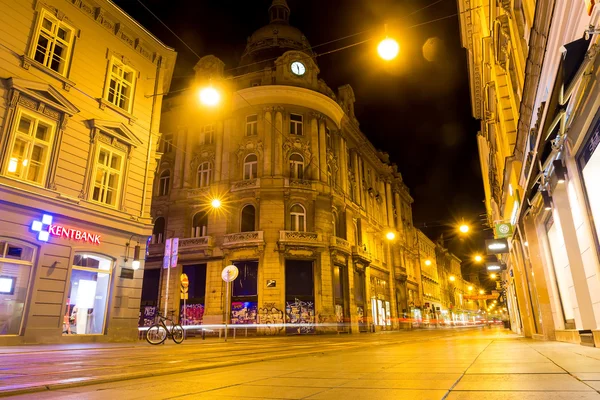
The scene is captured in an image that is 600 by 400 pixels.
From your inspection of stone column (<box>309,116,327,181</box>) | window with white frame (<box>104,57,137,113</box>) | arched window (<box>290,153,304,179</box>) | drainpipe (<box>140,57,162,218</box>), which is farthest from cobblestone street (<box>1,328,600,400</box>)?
stone column (<box>309,116,327,181</box>)

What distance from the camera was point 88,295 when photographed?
1534cm

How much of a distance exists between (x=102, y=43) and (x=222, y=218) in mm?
16072

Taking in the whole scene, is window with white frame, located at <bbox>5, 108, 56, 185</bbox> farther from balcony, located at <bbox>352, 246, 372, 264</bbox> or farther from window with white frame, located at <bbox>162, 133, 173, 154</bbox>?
balcony, located at <bbox>352, 246, 372, 264</bbox>

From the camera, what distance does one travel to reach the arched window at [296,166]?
31.0 meters

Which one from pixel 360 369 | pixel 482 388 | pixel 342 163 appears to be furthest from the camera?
pixel 342 163

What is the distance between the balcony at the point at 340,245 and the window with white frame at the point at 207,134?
519 inches

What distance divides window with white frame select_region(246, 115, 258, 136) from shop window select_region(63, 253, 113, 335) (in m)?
18.3

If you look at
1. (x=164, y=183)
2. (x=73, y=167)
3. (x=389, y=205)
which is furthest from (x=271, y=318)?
(x=389, y=205)

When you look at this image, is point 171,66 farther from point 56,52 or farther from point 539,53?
point 539,53

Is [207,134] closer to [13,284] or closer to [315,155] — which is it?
[315,155]

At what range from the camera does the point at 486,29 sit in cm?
1717

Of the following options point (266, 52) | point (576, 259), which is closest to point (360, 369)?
point (576, 259)

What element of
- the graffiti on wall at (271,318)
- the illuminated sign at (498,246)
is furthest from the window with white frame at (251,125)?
the illuminated sign at (498,246)

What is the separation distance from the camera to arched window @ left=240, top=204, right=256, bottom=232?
30.0m
